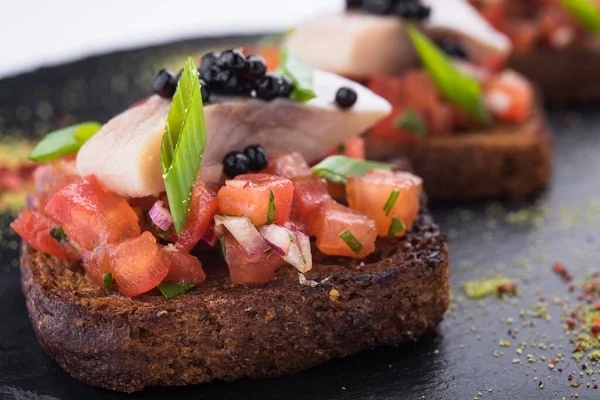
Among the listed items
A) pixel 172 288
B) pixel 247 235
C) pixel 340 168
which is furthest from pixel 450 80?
pixel 172 288

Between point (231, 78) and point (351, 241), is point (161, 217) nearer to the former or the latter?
point (231, 78)

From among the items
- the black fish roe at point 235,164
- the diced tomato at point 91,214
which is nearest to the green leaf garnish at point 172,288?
the diced tomato at point 91,214

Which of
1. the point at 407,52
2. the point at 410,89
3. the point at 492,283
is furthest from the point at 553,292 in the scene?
the point at 407,52

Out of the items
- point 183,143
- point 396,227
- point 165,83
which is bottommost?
point 396,227

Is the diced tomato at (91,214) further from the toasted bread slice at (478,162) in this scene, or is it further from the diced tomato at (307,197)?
the toasted bread slice at (478,162)

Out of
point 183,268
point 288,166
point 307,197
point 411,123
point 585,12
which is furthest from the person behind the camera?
point 585,12

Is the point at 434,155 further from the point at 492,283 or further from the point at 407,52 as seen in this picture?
the point at 492,283
